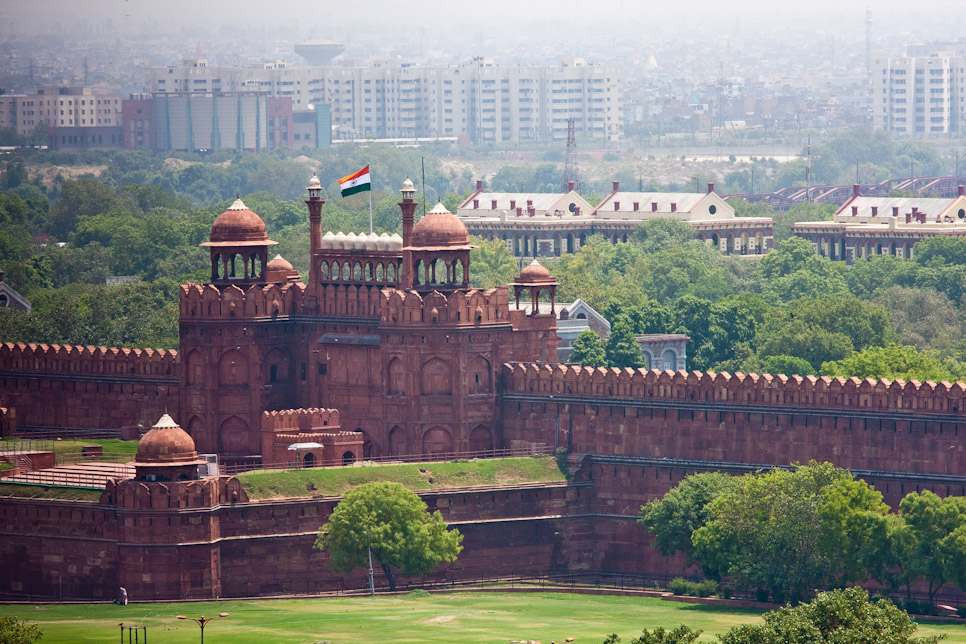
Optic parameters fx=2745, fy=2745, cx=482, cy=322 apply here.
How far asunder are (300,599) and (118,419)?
78.8ft

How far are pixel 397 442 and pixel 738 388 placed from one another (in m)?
14.5

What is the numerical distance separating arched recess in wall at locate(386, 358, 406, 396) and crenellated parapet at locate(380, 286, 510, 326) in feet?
5.63

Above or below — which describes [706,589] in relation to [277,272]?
below

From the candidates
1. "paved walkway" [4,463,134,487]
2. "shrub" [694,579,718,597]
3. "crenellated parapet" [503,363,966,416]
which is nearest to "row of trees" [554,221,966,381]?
"crenellated parapet" [503,363,966,416]

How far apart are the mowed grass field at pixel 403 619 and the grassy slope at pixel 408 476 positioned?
5.12m

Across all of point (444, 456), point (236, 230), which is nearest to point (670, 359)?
point (444, 456)

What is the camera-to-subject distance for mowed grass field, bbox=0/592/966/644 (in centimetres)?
9069

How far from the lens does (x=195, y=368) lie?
115688mm

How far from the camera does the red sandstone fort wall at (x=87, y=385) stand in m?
120

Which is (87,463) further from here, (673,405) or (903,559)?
(903,559)

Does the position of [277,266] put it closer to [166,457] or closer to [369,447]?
[369,447]

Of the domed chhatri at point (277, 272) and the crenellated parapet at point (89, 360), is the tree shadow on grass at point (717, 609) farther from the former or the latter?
the crenellated parapet at point (89, 360)

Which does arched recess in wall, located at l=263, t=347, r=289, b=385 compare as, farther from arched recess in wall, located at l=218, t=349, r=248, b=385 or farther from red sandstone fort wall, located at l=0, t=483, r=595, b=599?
red sandstone fort wall, located at l=0, t=483, r=595, b=599

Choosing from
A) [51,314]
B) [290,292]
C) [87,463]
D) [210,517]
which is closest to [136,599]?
[210,517]
